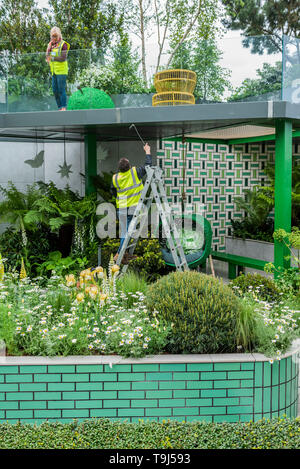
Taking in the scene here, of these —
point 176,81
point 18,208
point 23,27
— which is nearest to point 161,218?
point 176,81

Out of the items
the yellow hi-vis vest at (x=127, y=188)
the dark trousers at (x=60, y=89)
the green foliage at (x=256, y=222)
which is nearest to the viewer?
the yellow hi-vis vest at (x=127, y=188)

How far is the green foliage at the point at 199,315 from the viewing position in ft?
14.3

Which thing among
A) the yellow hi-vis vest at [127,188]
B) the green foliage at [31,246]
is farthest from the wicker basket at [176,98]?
the green foliage at [31,246]

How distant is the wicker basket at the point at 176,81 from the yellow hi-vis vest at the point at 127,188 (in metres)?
1.98

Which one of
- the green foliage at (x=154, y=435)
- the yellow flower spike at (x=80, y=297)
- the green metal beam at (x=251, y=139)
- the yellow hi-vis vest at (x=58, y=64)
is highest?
the yellow hi-vis vest at (x=58, y=64)

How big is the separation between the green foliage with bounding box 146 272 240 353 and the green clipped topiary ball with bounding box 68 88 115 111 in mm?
4839

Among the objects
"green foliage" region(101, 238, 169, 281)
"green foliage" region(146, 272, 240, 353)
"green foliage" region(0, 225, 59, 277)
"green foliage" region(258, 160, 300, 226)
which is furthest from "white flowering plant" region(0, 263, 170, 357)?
"green foliage" region(258, 160, 300, 226)

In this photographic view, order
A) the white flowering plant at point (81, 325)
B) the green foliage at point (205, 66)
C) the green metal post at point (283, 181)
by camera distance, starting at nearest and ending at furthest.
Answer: the white flowering plant at point (81, 325)
the green metal post at point (283, 181)
the green foliage at point (205, 66)

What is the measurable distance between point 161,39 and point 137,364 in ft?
65.6

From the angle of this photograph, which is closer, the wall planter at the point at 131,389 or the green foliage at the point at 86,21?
the wall planter at the point at 131,389

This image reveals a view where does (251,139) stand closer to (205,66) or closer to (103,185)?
(205,66)

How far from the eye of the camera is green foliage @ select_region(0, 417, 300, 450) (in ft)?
Result: 11.8

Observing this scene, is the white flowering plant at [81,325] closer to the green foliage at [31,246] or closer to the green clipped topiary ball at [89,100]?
the green foliage at [31,246]

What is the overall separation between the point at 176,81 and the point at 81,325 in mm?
5595
